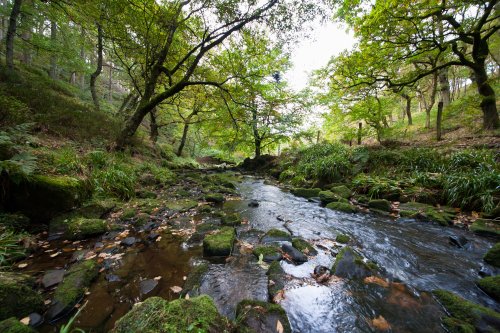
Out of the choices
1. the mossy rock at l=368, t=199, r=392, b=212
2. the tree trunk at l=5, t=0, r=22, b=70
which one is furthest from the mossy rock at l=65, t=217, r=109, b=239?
the tree trunk at l=5, t=0, r=22, b=70

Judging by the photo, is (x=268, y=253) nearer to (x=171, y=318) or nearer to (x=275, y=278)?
(x=275, y=278)

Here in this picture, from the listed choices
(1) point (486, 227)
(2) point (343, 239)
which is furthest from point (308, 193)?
(1) point (486, 227)

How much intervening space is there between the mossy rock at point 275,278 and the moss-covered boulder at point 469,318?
165 centimetres

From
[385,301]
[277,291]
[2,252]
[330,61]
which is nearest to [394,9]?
[330,61]

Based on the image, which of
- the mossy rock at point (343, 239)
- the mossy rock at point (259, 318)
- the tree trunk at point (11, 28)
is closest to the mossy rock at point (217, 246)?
the mossy rock at point (259, 318)

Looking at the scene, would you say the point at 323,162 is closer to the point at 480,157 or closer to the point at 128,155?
the point at 480,157

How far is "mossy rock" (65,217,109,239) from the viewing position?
3.39 meters

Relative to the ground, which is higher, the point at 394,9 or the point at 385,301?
the point at 394,9

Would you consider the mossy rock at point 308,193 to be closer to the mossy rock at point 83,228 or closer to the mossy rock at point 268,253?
the mossy rock at point 268,253

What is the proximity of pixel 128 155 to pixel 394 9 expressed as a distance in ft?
38.2

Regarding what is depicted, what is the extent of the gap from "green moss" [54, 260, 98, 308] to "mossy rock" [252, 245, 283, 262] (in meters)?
2.20

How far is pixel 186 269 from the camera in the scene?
111 inches

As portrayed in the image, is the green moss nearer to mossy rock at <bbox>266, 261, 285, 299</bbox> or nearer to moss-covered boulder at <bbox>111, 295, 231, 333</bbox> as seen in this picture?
moss-covered boulder at <bbox>111, 295, 231, 333</bbox>

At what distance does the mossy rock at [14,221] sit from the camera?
3.05 metres
